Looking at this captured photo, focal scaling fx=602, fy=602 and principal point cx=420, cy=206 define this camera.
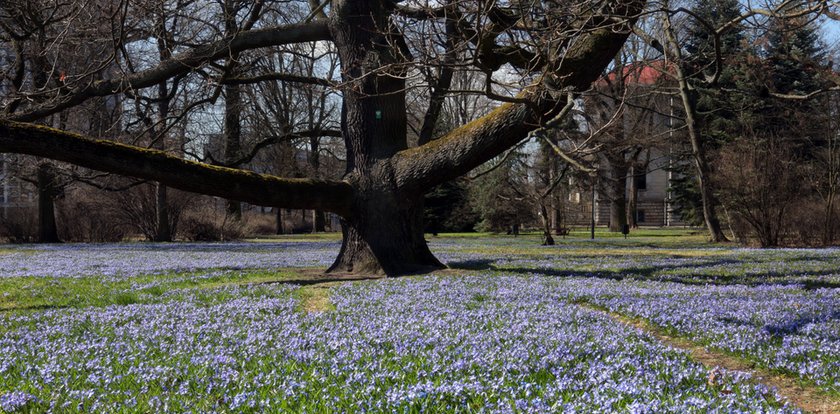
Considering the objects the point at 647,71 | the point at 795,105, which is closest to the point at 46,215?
the point at 795,105

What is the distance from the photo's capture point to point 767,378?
394 cm

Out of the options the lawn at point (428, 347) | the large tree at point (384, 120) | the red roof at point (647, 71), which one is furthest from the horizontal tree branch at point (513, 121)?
the red roof at point (647, 71)

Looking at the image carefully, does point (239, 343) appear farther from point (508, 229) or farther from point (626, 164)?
point (626, 164)

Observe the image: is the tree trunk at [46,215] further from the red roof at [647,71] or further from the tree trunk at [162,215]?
the red roof at [647,71]

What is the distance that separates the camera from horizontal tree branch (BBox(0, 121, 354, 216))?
820cm

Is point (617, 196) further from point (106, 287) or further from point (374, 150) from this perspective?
point (106, 287)

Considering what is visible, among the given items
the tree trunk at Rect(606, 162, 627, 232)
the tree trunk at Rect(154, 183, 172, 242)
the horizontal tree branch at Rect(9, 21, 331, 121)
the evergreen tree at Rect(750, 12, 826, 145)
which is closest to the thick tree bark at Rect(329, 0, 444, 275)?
the horizontal tree branch at Rect(9, 21, 331, 121)

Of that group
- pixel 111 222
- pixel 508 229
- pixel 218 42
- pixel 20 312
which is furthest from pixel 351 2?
pixel 508 229

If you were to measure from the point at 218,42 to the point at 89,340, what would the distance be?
907 centimetres

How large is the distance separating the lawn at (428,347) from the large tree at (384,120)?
1.94m

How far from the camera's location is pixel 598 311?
6285 millimetres

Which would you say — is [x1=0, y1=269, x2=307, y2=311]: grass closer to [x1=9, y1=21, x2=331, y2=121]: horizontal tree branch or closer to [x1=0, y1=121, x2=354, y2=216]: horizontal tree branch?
[x1=0, y1=121, x2=354, y2=216]: horizontal tree branch

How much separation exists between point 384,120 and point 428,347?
24.7 ft

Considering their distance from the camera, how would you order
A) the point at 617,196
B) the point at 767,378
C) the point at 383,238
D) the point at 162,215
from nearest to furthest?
the point at 767,378
the point at 383,238
the point at 162,215
the point at 617,196
